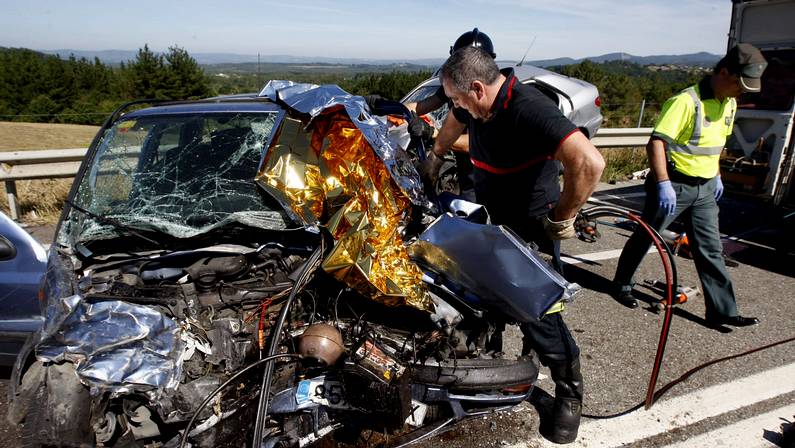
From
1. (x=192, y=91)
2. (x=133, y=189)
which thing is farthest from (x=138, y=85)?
(x=133, y=189)

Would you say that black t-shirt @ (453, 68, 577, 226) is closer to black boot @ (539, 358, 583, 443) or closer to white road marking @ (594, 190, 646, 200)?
black boot @ (539, 358, 583, 443)

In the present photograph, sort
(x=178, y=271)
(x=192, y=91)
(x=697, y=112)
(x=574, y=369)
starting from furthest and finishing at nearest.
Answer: (x=192, y=91) → (x=697, y=112) → (x=574, y=369) → (x=178, y=271)

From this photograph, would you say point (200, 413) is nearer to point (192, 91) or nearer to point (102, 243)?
point (102, 243)

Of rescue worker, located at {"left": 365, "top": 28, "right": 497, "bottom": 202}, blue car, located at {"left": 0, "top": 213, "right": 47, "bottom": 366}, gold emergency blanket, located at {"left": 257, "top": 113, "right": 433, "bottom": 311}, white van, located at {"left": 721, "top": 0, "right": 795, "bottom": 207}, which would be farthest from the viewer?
white van, located at {"left": 721, "top": 0, "right": 795, "bottom": 207}

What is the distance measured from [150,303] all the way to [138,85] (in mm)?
35308

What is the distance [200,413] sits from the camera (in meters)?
2.15

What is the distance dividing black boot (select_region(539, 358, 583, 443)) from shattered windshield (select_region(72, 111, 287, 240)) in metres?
1.66

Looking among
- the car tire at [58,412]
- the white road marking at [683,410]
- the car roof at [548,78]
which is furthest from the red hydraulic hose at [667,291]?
the car roof at [548,78]

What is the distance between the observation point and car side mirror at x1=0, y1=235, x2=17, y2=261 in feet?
9.64

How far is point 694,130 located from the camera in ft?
12.8

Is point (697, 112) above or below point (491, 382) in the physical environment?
above

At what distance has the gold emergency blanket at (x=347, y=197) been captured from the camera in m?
2.40

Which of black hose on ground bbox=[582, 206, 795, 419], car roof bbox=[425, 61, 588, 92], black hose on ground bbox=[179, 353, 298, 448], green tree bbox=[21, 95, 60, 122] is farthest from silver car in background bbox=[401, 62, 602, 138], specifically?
green tree bbox=[21, 95, 60, 122]

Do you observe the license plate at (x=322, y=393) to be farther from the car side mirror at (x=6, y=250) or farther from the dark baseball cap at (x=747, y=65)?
the dark baseball cap at (x=747, y=65)
